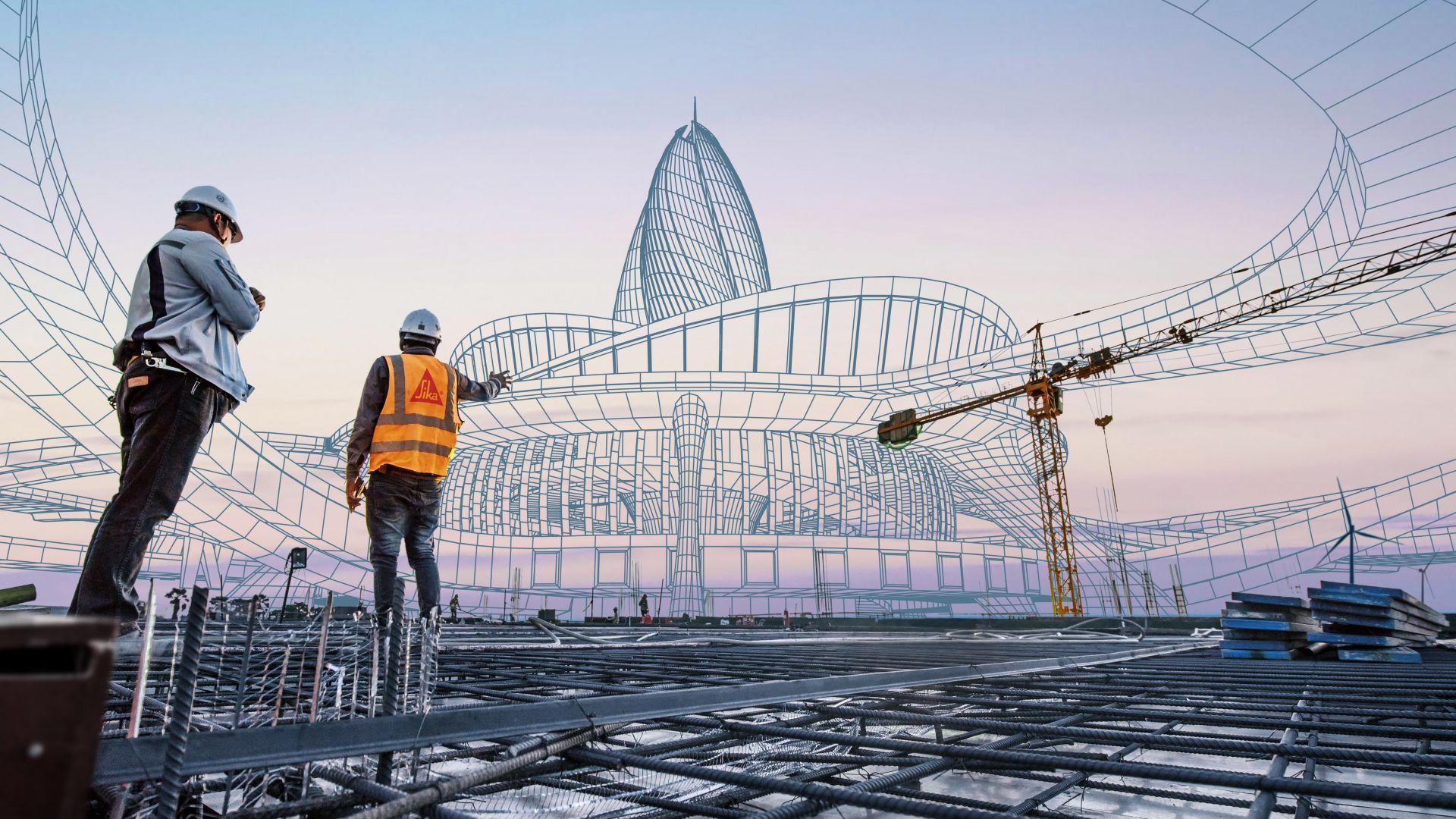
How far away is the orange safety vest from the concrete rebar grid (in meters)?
1.37

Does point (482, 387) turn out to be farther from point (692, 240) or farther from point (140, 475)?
point (692, 240)

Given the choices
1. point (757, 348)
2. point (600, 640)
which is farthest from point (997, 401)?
point (600, 640)

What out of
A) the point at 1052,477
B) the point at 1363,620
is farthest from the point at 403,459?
the point at 1052,477

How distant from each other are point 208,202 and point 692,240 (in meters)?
40.2

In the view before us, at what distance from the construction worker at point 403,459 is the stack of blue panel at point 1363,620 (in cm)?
652

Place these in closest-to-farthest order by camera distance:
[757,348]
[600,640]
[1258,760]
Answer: [1258,760]
[600,640]
[757,348]

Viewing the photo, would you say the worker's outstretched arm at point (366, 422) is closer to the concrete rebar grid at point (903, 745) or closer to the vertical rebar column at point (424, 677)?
the concrete rebar grid at point (903, 745)

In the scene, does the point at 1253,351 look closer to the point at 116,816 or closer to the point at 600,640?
the point at 600,640

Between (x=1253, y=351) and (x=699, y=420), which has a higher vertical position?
(x=1253, y=351)

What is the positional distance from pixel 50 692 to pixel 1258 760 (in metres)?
2.45

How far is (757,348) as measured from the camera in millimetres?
26516

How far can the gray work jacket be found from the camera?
2.94m

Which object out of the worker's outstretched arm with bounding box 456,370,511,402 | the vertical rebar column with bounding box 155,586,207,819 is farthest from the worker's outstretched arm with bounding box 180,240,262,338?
the vertical rebar column with bounding box 155,586,207,819

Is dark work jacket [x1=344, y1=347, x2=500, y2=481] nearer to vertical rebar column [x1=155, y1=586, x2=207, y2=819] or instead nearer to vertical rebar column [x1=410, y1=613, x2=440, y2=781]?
vertical rebar column [x1=410, y1=613, x2=440, y2=781]
